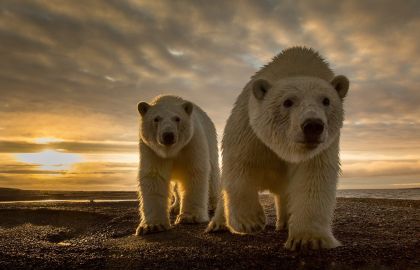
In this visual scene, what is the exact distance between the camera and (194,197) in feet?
26.1

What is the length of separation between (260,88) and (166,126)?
8.97 feet

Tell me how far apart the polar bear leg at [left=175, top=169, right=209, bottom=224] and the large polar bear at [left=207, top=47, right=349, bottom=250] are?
97.7 inches

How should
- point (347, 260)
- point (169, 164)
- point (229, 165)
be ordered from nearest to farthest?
point (347, 260), point (229, 165), point (169, 164)

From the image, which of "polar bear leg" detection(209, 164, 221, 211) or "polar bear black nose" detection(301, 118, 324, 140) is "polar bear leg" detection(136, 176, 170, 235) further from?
"polar bear black nose" detection(301, 118, 324, 140)

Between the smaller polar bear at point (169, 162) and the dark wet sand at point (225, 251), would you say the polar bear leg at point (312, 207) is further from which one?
the smaller polar bear at point (169, 162)

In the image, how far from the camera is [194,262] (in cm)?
411

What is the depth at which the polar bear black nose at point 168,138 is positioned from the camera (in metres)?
7.20

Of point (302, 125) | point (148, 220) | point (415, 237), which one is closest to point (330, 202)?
point (302, 125)

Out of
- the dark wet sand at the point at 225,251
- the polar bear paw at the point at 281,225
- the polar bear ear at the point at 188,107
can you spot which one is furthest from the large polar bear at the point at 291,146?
the polar bear ear at the point at 188,107

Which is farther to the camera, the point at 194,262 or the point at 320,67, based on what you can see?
the point at 320,67

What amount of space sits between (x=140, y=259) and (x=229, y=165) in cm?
162

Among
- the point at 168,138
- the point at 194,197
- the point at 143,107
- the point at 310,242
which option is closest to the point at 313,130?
the point at 310,242

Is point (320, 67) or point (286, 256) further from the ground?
point (320, 67)

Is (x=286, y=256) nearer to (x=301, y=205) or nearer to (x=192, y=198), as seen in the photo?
(x=301, y=205)
